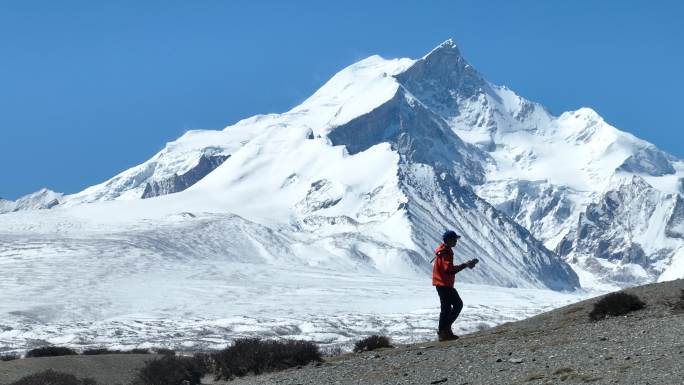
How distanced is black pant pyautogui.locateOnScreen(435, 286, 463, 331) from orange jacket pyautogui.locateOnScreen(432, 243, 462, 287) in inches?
4.7

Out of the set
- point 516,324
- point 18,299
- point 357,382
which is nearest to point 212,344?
point 18,299

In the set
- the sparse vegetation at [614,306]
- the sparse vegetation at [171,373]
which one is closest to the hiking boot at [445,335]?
the sparse vegetation at [614,306]

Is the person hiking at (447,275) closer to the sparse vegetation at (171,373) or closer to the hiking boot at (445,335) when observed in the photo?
the hiking boot at (445,335)

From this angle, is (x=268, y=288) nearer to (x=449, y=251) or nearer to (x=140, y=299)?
(x=140, y=299)

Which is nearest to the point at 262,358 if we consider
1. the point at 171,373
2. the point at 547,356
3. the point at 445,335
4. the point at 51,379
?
the point at 171,373

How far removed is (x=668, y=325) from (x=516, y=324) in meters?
7.01

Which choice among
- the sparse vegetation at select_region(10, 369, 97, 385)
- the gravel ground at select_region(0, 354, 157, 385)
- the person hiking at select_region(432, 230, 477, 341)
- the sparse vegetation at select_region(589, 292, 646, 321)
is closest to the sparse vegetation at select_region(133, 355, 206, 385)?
the sparse vegetation at select_region(10, 369, 97, 385)

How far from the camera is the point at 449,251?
86.0 ft

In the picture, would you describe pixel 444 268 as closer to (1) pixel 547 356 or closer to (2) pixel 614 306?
(2) pixel 614 306

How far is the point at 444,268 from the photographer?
26016 mm

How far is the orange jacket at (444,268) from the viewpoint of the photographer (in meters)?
26.0

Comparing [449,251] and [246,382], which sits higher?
[449,251]

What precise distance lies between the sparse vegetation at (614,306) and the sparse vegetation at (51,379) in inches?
444

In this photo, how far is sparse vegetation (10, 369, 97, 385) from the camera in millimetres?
28531
